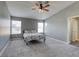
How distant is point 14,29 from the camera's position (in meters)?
8.77

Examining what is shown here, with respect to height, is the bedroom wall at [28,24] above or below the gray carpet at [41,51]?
above

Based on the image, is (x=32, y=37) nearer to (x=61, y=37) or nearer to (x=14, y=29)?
(x=61, y=37)

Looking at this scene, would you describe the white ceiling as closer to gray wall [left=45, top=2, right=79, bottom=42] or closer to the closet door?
gray wall [left=45, top=2, right=79, bottom=42]

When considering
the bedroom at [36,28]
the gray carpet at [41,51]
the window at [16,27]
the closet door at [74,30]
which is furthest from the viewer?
the window at [16,27]

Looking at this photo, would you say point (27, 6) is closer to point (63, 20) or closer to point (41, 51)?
point (63, 20)

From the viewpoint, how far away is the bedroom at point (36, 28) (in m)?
4.30

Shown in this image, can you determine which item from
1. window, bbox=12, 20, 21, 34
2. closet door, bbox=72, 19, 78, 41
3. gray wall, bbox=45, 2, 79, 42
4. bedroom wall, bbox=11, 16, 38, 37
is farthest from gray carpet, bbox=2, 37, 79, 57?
bedroom wall, bbox=11, 16, 38, 37

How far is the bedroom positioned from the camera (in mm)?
4301

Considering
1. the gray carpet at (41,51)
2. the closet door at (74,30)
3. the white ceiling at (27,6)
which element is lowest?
the gray carpet at (41,51)

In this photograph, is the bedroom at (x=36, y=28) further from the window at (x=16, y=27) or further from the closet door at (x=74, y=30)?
the closet door at (x=74, y=30)

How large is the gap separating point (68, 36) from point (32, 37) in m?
2.73

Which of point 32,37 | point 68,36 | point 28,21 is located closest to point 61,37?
point 68,36

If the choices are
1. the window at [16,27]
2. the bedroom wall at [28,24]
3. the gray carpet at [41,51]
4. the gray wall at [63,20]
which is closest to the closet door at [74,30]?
the gray wall at [63,20]

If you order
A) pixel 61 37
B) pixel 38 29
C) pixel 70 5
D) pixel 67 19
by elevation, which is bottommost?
pixel 61 37
